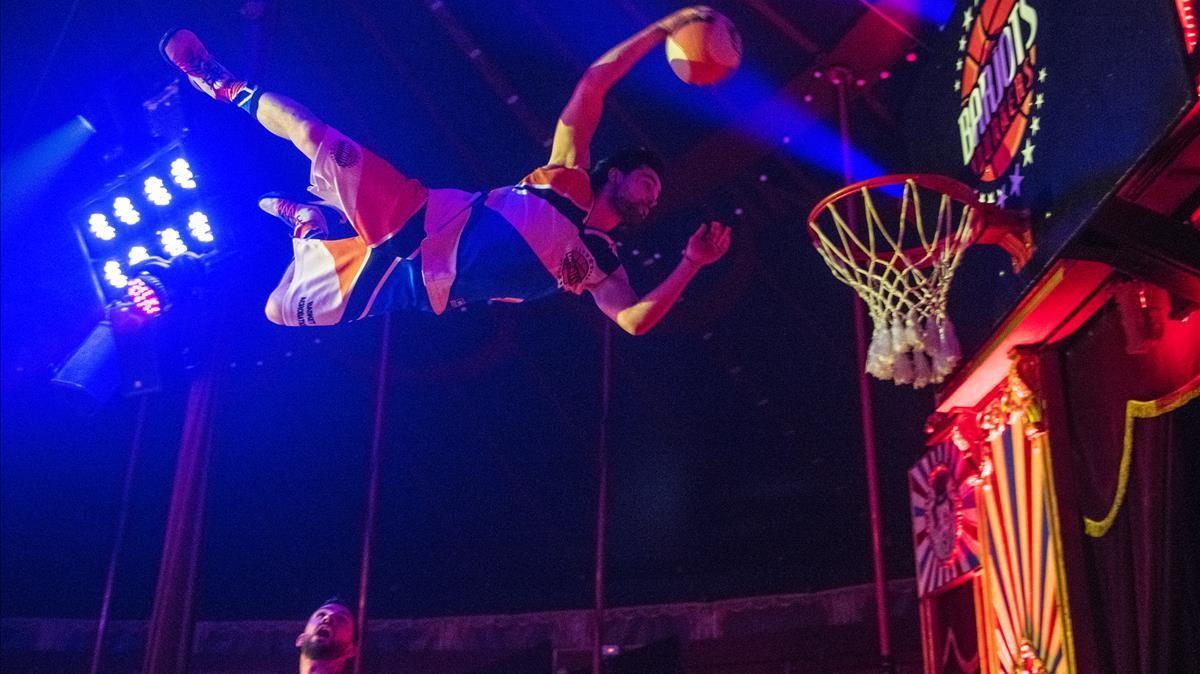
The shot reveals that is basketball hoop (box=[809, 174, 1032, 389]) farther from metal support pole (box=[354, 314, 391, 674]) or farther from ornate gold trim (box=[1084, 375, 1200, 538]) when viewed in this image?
metal support pole (box=[354, 314, 391, 674])

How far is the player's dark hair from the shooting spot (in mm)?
2297

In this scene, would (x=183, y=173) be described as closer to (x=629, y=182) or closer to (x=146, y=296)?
(x=146, y=296)

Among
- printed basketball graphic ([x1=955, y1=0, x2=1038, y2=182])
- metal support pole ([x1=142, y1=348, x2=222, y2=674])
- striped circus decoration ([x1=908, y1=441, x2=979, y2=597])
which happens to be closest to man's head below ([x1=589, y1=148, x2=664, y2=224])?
printed basketball graphic ([x1=955, y1=0, x2=1038, y2=182])

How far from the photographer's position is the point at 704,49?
1980mm

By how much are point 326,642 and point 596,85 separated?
66.0 inches

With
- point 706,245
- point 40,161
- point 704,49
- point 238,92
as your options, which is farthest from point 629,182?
point 40,161

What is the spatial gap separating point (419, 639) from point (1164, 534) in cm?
496

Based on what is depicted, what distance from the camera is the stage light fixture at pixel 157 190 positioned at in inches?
174

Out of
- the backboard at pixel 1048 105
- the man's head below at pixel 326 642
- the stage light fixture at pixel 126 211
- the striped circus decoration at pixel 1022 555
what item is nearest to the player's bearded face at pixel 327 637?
the man's head below at pixel 326 642

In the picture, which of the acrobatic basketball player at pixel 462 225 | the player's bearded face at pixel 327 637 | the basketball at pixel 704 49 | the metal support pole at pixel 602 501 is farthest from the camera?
the metal support pole at pixel 602 501

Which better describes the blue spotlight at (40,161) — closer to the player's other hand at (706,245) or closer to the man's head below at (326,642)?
the man's head below at (326,642)

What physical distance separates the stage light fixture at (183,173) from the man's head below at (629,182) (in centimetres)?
283

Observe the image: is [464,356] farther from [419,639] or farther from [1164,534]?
[1164,534]

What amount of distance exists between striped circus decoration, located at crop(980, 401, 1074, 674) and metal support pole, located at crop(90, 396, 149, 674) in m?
3.95
